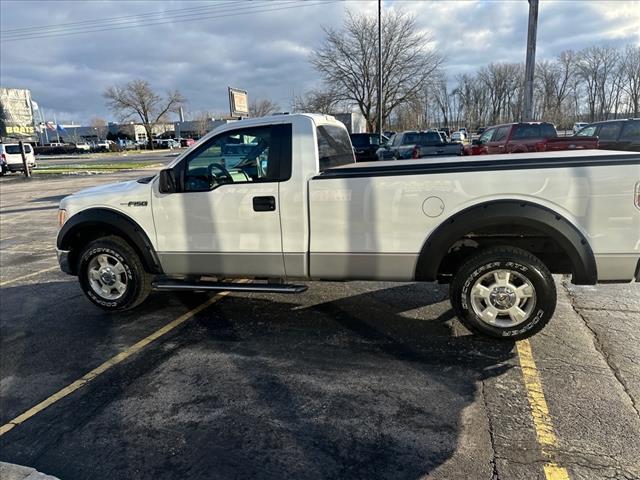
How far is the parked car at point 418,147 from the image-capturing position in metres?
15.0

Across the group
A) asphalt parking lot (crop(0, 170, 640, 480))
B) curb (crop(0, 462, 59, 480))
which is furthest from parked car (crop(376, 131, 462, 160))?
curb (crop(0, 462, 59, 480))

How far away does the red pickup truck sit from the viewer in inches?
462

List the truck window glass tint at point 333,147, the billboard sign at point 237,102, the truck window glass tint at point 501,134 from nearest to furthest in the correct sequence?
the truck window glass tint at point 333,147 < the truck window glass tint at point 501,134 < the billboard sign at point 237,102

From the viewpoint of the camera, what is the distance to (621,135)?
1451cm

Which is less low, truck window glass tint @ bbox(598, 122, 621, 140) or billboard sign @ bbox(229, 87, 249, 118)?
billboard sign @ bbox(229, 87, 249, 118)

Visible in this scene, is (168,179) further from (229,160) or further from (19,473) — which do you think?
(19,473)

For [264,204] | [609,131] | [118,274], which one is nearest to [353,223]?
[264,204]

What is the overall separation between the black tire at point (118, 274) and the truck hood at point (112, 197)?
1.30 ft

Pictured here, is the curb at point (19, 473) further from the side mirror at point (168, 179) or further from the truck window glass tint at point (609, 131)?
the truck window glass tint at point (609, 131)

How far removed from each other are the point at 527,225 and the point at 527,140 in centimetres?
1102

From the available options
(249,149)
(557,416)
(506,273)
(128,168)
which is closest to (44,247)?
(249,149)

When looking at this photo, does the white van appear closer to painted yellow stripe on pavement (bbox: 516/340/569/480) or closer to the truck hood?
the truck hood

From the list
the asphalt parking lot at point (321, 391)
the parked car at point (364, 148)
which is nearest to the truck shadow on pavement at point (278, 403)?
the asphalt parking lot at point (321, 391)

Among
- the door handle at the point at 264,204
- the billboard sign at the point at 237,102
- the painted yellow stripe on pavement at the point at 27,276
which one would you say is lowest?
the painted yellow stripe on pavement at the point at 27,276
